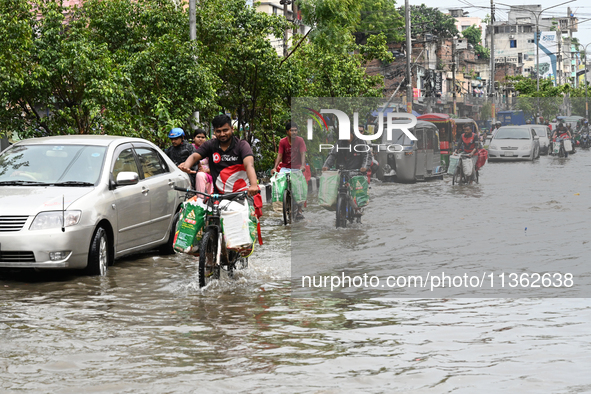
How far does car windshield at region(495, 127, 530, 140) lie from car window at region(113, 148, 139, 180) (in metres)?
4.42

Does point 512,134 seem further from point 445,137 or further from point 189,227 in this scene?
point 189,227

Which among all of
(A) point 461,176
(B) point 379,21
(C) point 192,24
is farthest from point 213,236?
(B) point 379,21

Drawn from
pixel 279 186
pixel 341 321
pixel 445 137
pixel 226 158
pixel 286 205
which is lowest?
pixel 341 321

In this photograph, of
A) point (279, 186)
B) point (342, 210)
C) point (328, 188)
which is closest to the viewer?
point (342, 210)

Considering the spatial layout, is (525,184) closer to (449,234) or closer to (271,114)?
(449,234)

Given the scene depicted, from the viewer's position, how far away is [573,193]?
365 inches

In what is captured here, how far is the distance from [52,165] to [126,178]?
979 millimetres

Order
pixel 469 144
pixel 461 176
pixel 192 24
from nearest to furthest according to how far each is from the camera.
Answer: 1. pixel 461 176
2. pixel 469 144
3. pixel 192 24

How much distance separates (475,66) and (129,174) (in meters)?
91.5

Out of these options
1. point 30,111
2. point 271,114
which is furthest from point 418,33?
point 30,111

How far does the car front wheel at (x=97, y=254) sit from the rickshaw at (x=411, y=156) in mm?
3161

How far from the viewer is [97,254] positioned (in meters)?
9.40

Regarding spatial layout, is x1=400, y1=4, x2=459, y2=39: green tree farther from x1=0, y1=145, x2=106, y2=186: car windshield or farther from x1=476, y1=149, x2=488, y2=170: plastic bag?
x1=0, y1=145, x2=106, y2=186: car windshield

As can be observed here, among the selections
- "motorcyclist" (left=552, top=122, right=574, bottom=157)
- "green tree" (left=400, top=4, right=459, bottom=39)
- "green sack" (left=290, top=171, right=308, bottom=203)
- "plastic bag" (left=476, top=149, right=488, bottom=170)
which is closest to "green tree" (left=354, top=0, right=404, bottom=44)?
"green tree" (left=400, top=4, right=459, bottom=39)
